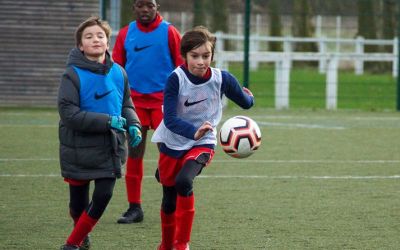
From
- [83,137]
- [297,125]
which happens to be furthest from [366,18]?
[83,137]

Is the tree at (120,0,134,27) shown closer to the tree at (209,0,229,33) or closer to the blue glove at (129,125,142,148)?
the tree at (209,0,229,33)

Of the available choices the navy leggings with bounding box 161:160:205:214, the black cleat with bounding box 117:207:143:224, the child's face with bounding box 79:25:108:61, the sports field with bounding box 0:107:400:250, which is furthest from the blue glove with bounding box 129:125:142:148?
the black cleat with bounding box 117:207:143:224

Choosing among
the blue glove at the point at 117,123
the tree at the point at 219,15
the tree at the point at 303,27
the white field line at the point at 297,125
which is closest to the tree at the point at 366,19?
the tree at the point at 303,27

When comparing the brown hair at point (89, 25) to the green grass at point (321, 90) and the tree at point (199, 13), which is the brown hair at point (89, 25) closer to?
the green grass at point (321, 90)

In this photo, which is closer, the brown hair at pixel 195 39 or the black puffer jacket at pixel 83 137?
the black puffer jacket at pixel 83 137

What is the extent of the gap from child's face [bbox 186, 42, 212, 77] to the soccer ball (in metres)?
0.49

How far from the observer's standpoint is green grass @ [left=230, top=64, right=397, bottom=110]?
23.4 meters

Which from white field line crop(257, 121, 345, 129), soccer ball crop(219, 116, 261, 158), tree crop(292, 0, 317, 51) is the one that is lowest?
white field line crop(257, 121, 345, 129)

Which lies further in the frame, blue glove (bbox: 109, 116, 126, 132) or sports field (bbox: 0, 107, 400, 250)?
sports field (bbox: 0, 107, 400, 250)

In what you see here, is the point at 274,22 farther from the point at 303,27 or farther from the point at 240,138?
the point at 240,138

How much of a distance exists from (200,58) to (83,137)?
0.94 metres

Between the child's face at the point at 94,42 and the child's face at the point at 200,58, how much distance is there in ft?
1.93

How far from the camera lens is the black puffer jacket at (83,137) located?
675 centimetres

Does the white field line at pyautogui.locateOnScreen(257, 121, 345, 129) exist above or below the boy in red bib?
below
